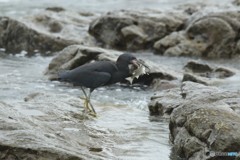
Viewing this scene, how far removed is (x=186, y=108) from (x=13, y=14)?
1752 centimetres

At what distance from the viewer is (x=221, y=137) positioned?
568 centimetres

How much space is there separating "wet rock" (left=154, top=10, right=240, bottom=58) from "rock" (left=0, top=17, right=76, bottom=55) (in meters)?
3.16

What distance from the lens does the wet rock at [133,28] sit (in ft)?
58.0

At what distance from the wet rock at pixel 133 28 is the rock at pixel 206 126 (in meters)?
10.3

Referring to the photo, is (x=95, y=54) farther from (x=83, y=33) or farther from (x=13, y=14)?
(x=13, y=14)

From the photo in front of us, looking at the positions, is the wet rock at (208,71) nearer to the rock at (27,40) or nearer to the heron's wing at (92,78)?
the heron's wing at (92,78)

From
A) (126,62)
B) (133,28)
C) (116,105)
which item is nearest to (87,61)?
(116,105)

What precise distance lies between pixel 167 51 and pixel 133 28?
1709mm

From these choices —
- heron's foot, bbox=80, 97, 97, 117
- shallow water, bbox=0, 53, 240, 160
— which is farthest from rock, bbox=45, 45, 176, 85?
heron's foot, bbox=80, 97, 97, 117

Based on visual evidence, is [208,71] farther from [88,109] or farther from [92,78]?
[92,78]

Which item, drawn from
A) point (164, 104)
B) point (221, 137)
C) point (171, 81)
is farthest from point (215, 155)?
point (171, 81)

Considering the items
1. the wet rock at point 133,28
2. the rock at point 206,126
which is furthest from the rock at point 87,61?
the rock at point 206,126

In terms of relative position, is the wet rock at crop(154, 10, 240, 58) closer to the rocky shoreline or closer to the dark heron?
the rocky shoreline

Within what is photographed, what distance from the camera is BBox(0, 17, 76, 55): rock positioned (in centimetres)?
1770
